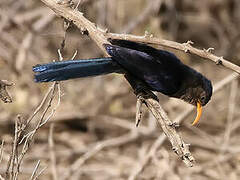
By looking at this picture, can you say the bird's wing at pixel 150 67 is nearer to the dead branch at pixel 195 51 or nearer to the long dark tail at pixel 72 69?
the long dark tail at pixel 72 69

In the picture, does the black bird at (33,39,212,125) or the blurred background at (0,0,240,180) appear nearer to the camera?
the black bird at (33,39,212,125)

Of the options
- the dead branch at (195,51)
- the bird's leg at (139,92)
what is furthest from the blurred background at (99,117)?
the dead branch at (195,51)

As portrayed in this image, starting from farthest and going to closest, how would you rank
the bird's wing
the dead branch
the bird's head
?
the bird's head, the bird's wing, the dead branch

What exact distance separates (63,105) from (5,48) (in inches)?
35.0

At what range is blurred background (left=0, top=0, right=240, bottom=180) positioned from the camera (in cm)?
537

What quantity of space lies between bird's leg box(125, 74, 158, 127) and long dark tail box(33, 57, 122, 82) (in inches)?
3.9

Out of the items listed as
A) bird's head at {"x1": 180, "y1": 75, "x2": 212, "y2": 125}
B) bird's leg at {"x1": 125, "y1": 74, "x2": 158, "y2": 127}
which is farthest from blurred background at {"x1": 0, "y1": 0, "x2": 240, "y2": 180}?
bird's leg at {"x1": 125, "y1": 74, "x2": 158, "y2": 127}

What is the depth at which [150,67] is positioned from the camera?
10.3 ft

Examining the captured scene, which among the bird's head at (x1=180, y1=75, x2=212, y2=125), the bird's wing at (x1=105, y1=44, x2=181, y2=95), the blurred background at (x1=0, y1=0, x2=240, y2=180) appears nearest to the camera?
the bird's wing at (x1=105, y1=44, x2=181, y2=95)

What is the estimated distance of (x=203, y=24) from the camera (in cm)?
848

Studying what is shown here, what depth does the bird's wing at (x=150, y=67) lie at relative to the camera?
295cm

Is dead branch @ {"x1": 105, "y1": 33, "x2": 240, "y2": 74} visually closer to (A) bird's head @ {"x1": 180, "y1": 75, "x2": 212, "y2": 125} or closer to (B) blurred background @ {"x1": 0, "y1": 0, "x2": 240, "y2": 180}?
(A) bird's head @ {"x1": 180, "y1": 75, "x2": 212, "y2": 125}

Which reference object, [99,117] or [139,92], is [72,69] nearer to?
[139,92]

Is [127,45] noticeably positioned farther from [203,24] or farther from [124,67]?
[203,24]
